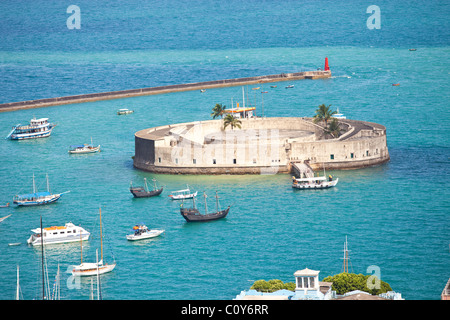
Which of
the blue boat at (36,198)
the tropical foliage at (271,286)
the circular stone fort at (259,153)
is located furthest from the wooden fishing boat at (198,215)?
the tropical foliage at (271,286)

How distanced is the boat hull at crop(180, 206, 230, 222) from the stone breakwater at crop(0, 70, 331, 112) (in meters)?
89.0

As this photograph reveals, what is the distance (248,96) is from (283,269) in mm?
100098

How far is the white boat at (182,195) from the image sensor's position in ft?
273

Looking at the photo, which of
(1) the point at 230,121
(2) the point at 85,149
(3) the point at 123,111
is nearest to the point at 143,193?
(1) the point at 230,121

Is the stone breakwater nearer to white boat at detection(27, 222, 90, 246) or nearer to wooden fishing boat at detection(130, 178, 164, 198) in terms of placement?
wooden fishing boat at detection(130, 178, 164, 198)

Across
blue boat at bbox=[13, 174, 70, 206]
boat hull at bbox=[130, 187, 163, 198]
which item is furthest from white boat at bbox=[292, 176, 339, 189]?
blue boat at bbox=[13, 174, 70, 206]

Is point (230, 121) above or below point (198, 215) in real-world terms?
above

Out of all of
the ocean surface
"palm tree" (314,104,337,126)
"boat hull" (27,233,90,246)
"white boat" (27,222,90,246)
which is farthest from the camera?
"palm tree" (314,104,337,126)

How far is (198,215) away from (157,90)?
322 ft

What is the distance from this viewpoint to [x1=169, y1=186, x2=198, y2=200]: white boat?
273 ft

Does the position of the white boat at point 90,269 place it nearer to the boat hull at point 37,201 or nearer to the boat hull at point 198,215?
the boat hull at point 198,215

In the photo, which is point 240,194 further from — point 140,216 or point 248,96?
point 248,96

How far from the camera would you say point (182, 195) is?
8344cm

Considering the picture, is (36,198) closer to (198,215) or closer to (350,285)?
(198,215)
